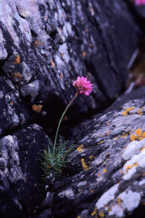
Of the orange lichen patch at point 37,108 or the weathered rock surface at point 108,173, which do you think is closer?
the weathered rock surface at point 108,173

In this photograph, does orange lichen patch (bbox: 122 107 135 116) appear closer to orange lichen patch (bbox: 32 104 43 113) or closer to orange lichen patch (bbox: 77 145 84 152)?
orange lichen patch (bbox: 77 145 84 152)

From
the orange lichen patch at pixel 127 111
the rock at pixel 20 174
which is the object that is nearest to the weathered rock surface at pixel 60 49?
the rock at pixel 20 174

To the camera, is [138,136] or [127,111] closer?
[138,136]

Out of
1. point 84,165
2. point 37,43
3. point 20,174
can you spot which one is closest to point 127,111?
point 84,165

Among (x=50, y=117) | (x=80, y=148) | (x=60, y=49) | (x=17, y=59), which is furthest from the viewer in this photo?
(x=60, y=49)

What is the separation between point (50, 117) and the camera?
2455 millimetres

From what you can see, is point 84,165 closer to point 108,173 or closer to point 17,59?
point 108,173

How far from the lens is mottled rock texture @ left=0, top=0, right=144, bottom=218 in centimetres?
181

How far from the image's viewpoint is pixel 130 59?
4965mm

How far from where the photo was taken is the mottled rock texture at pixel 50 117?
1806 mm

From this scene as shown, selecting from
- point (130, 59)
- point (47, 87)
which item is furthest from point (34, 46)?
point (130, 59)

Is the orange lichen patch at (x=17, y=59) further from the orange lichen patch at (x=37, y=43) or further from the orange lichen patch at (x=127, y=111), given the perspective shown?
the orange lichen patch at (x=127, y=111)

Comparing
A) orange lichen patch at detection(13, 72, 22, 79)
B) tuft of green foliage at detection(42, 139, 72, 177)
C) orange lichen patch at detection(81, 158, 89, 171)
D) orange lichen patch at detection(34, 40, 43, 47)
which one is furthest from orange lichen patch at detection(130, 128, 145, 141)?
orange lichen patch at detection(34, 40, 43, 47)

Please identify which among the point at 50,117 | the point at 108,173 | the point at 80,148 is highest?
the point at 50,117
